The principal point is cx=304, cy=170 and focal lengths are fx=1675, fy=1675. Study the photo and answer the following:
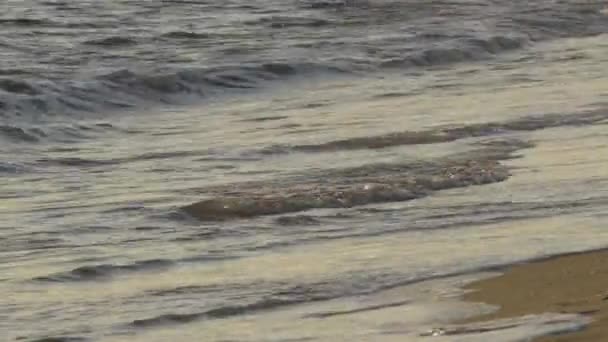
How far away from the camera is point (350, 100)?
942 centimetres

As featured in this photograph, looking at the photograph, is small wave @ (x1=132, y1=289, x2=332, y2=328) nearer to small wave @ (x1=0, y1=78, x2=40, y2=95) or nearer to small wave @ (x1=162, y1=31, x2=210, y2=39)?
small wave @ (x1=0, y1=78, x2=40, y2=95)

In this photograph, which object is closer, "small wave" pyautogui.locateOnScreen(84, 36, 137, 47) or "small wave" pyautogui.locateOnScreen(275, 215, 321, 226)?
"small wave" pyautogui.locateOnScreen(275, 215, 321, 226)

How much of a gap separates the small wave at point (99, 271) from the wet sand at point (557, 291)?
106cm

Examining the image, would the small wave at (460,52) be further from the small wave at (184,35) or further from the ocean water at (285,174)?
the small wave at (184,35)

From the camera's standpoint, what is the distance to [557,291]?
4.64 m

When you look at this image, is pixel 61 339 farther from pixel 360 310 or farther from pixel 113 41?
pixel 113 41

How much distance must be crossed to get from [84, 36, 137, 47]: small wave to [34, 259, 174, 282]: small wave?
6.60 m

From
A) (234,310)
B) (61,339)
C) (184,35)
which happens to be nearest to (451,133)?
(234,310)

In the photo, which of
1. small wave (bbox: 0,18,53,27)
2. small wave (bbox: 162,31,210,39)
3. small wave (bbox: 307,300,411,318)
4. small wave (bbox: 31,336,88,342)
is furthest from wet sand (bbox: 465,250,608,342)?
small wave (bbox: 0,18,53,27)

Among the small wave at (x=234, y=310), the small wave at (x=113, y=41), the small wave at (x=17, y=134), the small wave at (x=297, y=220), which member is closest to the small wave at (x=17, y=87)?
the small wave at (x=17, y=134)

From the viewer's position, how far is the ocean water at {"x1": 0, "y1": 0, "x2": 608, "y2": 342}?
187 inches

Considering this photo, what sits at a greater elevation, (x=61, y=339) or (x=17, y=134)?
A: (x=61, y=339)

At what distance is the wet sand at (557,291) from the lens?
13.9 feet

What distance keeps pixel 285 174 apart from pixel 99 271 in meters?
1.80
